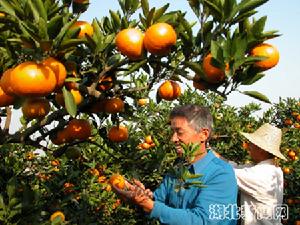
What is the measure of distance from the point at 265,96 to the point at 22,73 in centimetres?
94

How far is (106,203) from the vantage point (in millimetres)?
4469

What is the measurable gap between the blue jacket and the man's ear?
96 mm

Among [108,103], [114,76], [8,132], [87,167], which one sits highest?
[114,76]

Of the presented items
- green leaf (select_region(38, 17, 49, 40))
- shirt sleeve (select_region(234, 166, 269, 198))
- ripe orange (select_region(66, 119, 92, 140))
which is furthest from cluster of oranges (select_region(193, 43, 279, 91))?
shirt sleeve (select_region(234, 166, 269, 198))

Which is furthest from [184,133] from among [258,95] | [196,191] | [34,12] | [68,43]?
[34,12]

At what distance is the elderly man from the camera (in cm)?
196

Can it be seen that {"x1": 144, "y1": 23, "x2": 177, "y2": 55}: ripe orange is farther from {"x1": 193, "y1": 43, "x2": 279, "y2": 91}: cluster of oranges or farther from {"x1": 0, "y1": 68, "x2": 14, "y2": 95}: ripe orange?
{"x1": 0, "y1": 68, "x2": 14, "y2": 95}: ripe orange

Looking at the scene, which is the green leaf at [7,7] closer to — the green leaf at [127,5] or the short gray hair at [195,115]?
the green leaf at [127,5]

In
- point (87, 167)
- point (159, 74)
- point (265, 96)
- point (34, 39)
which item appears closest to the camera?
point (34, 39)

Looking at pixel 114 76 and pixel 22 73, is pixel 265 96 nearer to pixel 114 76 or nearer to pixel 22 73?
pixel 114 76

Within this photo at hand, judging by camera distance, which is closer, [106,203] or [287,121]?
[106,203]

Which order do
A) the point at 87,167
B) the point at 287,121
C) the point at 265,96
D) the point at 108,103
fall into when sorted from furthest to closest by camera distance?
the point at 287,121 → the point at 87,167 → the point at 108,103 → the point at 265,96

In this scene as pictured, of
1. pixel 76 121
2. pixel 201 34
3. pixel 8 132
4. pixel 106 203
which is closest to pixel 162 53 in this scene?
pixel 201 34

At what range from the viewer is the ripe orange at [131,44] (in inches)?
60.2
